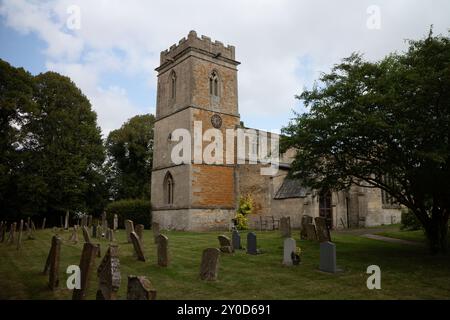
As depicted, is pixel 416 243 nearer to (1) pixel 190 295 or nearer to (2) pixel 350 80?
(2) pixel 350 80

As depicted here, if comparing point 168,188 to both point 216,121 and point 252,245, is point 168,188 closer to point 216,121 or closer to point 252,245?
point 216,121

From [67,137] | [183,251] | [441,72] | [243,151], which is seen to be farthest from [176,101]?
[441,72]

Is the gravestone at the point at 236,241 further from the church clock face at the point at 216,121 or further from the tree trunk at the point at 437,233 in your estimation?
the church clock face at the point at 216,121

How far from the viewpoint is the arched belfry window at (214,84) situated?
27578 mm

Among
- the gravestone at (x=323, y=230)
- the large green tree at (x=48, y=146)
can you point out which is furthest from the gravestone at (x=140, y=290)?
the large green tree at (x=48, y=146)

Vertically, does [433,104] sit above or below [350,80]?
below

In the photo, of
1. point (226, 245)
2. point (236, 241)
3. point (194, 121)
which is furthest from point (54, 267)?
point (194, 121)

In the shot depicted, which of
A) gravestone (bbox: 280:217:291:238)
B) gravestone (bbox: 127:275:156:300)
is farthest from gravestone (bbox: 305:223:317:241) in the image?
gravestone (bbox: 127:275:156:300)

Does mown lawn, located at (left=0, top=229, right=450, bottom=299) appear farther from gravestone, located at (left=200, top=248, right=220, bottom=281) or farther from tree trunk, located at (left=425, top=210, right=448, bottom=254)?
tree trunk, located at (left=425, top=210, right=448, bottom=254)

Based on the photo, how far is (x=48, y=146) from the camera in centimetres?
3016

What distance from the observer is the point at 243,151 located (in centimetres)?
2828

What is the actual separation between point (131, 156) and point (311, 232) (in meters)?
27.5

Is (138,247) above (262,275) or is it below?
above
